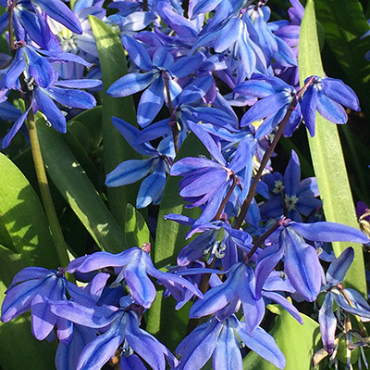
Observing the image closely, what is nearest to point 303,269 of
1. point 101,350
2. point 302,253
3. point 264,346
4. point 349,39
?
point 302,253

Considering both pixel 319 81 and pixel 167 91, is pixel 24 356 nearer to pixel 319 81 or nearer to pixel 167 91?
pixel 167 91

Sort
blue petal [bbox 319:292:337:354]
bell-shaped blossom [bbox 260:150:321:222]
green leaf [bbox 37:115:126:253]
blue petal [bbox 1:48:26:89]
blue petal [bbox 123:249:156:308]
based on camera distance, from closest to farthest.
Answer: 1. blue petal [bbox 123:249:156:308]
2. blue petal [bbox 1:48:26:89]
3. blue petal [bbox 319:292:337:354]
4. green leaf [bbox 37:115:126:253]
5. bell-shaped blossom [bbox 260:150:321:222]

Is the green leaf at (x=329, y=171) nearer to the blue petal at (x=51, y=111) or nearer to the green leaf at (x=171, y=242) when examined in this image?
the green leaf at (x=171, y=242)

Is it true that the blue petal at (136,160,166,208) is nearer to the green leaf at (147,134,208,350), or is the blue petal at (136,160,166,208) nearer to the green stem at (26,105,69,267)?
the green leaf at (147,134,208,350)

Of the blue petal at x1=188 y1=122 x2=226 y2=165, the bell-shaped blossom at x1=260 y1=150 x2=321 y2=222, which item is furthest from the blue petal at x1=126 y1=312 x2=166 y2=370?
the bell-shaped blossom at x1=260 y1=150 x2=321 y2=222

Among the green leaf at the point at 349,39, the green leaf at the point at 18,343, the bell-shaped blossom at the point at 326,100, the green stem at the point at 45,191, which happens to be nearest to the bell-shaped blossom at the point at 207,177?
the bell-shaped blossom at the point at 326,100

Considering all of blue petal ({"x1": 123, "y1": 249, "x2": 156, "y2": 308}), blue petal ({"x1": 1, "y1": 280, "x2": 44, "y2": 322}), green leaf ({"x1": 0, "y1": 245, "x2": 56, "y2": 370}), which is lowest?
green leaf ({"x1": 0, "y1": 245, "x2": 56, "y2": 370})

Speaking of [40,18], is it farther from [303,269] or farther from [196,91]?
[303,269]
